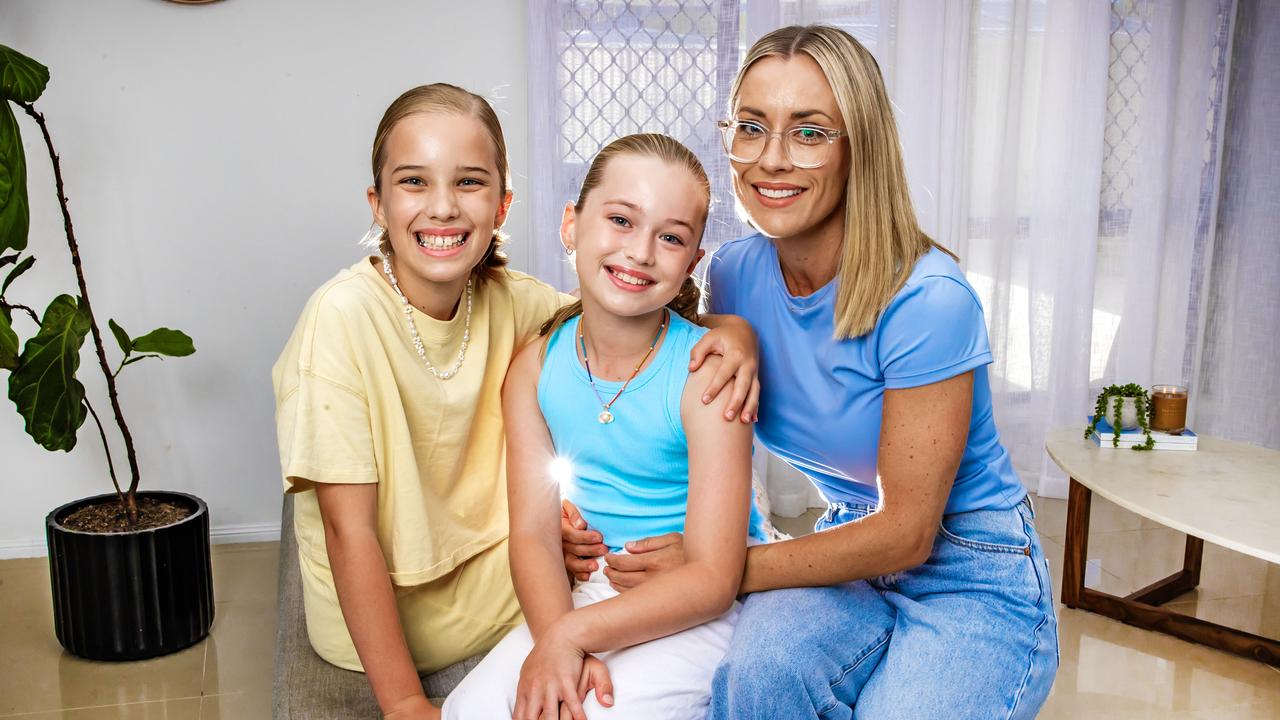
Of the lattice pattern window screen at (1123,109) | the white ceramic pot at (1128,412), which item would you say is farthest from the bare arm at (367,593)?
the lattice pattern window screen at (1123,109)

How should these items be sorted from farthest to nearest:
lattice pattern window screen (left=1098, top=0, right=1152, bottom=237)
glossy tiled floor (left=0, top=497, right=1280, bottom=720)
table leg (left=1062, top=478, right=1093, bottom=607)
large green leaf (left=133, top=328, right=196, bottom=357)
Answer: lattice pattern window screen (left=1098, top=0, right=1152, bottom=237)
table leg (left=1062, top=478, right=1093, bottom=607)
large green leaf (left=133, top=328, right=196, bottom=357)
glossy tiled floor (left=0, top=497, right=1280, bottom=720)

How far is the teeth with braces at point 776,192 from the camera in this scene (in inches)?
53.6

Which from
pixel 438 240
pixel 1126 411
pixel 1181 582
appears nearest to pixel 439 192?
pixel 438 240

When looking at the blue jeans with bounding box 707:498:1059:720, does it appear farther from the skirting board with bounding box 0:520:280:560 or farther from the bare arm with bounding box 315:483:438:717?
the skirting board with bounding box 0:520:280:560

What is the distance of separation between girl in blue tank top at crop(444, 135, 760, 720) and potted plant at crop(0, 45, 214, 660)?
115 cm

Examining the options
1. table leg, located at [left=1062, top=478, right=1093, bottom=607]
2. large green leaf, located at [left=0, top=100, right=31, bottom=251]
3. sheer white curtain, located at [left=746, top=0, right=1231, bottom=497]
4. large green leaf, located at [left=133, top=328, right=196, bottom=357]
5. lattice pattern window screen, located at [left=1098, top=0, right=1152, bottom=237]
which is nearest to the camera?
large green leaf, located at [left=0, top=100, right=31, bottom=251]

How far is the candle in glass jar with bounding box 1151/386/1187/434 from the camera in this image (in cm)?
268

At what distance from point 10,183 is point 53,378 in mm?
396

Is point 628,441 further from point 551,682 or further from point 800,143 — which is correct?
point 800,143

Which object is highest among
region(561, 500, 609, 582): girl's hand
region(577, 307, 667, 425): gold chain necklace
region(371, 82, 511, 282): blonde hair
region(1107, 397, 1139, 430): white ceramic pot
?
region(371, 82, 511, 282): blonde hair

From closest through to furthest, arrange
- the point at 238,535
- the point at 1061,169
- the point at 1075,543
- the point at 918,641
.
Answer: the point at 918,641 → the point at 1075,543 → the point at 238,535 → the point at 1061,169

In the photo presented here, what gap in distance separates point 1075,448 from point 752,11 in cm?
153

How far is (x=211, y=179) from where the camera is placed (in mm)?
2783

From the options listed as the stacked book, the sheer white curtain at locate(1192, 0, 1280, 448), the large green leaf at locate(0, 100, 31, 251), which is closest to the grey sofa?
the large green leaf at locate(0, 100, 31, 251)
